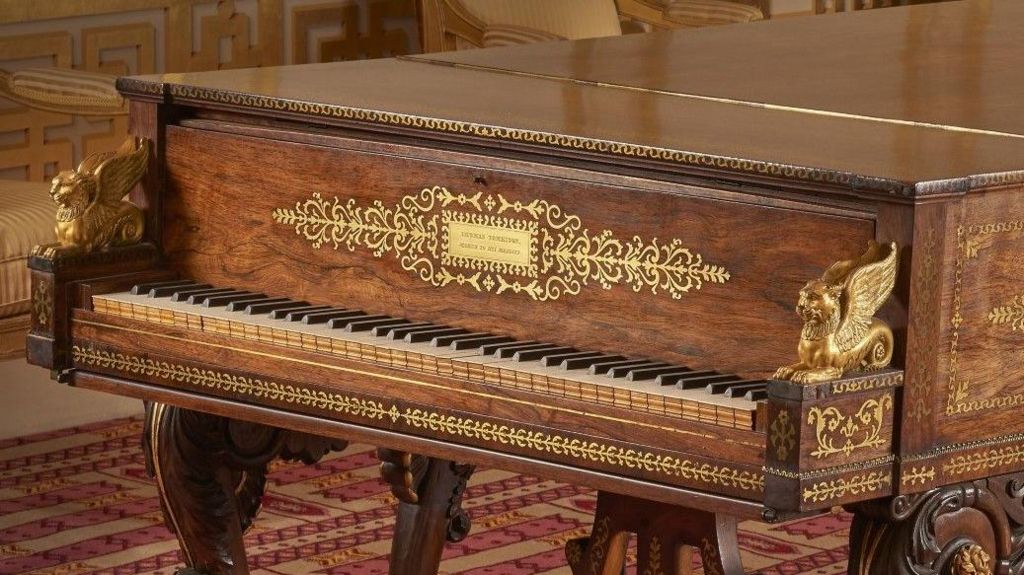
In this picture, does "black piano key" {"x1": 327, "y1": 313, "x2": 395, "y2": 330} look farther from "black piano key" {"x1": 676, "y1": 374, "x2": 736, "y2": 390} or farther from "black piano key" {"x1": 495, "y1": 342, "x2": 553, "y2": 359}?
"black piano key" {"x1": 676, "y1": 374, "x2": 736, "y2": 390}

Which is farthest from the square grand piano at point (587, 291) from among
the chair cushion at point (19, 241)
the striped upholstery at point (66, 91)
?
the striped upholstery at point (66, 91)

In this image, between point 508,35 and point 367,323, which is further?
point 508,35

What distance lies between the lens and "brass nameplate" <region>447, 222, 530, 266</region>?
304cm

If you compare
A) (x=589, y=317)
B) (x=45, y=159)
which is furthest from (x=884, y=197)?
(x=45, y=159)

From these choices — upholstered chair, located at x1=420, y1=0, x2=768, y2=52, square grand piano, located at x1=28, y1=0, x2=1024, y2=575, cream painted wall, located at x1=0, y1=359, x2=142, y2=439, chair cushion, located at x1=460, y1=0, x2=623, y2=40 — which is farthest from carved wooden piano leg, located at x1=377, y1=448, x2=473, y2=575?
chair cushion, located at x1=460, y1=0, x2=623, y2=40

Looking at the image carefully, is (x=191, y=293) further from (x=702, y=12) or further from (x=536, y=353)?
(x=702, y=12)

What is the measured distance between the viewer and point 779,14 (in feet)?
27.8

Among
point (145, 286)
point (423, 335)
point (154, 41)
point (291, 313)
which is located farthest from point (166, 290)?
point (154, 41)

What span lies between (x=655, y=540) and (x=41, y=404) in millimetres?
3004

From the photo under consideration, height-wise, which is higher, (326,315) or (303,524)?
(326,315)

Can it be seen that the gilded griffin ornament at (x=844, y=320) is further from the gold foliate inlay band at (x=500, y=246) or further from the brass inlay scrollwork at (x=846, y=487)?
the gold foliate inlay band at (x=500, y=246)

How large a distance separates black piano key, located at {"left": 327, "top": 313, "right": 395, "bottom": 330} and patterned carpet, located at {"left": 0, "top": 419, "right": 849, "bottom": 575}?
1.60m

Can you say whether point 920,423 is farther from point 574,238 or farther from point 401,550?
point 401,550

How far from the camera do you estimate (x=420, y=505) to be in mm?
3869
